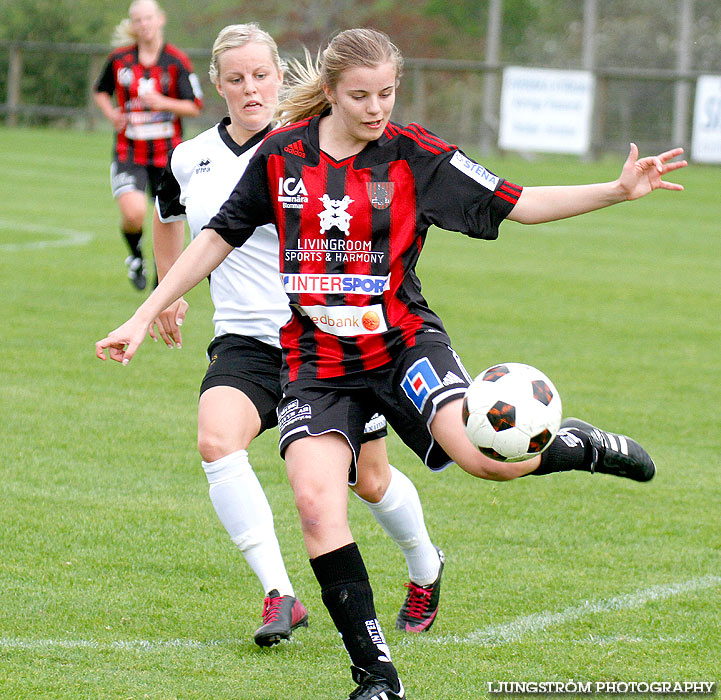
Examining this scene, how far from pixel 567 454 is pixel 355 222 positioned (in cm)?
95

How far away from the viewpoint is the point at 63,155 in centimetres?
2647

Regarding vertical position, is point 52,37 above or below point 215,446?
above

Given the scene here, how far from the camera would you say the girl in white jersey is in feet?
14.0

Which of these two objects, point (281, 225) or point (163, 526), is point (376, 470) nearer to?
point (281, 225)

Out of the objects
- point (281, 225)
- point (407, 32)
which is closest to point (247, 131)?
point (281, 225)

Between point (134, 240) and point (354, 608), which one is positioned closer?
point (354, 608)

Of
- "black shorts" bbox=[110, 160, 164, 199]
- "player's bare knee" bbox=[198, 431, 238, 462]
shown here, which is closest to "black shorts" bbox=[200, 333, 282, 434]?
"player's bare knee" bbox=[198, 431, 238, 462]

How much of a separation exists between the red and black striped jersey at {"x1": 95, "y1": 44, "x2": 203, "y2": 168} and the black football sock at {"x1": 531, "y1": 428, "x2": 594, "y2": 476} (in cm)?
787

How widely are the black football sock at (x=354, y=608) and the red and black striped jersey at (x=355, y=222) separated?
582 millimetres

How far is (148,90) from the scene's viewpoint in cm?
1147

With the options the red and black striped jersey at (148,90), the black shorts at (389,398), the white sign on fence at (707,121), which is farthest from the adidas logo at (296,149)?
the white sign on fence at (707,121)

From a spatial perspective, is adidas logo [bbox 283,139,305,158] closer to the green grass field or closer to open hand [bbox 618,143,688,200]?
open hand [bbox 618,143,688,200]

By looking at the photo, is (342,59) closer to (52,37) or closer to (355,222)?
(355,222)

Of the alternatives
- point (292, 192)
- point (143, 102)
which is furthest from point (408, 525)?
point (143, 102)
